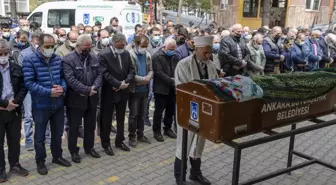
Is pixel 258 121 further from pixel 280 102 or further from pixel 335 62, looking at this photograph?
pixel 335 62

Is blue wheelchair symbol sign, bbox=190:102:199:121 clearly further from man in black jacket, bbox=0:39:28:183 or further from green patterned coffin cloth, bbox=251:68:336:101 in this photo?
man in black jacket, bbox=0:39:28:183

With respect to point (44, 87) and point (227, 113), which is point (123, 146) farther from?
point (227, 113)

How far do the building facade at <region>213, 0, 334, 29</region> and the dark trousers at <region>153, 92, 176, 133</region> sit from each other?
84.3 ft

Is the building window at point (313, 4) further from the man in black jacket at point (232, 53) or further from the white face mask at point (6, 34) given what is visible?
the white face mask at point (6, 34)

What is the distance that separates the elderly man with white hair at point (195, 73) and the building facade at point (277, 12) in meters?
27.3

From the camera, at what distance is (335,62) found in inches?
417

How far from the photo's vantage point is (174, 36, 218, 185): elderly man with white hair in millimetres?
4062

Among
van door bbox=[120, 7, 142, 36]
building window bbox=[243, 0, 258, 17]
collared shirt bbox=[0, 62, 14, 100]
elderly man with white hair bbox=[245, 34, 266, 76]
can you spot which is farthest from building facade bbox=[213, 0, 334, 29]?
collared shirt bbox=[0, 62, 14, 100]

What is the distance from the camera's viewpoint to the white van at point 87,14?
14.4 metres

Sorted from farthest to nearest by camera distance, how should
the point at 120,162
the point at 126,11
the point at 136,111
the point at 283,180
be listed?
the point at 126,11 → the point at 136,111 → the point at 120,162 → the point at 283,180

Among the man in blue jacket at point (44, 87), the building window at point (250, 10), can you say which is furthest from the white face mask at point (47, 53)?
the building window at point (250, 10)

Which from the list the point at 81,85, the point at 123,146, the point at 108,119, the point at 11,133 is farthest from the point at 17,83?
the point at 123,146

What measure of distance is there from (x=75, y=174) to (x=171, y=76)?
235 centimetres

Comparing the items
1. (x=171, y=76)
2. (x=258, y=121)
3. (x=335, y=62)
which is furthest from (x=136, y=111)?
(x=335, y=62)
